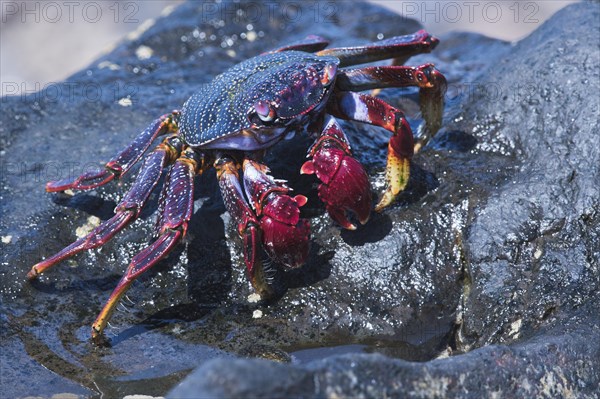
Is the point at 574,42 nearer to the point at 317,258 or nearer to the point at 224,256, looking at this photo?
the point at 317,258

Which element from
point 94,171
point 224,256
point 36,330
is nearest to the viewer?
point 36,330

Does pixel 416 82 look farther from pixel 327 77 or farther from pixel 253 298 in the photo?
pixel 253 298

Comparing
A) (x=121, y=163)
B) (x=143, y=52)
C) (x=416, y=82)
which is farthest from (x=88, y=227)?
(x=143, y=52)

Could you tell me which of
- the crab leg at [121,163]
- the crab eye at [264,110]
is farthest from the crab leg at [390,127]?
the crab leg at [121,163]

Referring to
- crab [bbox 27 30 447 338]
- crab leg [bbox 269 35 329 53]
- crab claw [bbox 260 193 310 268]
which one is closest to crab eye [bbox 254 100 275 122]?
crab [bbox 27 30 447 338]

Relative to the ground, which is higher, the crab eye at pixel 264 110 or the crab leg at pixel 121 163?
the crab eye at pixel 264 110

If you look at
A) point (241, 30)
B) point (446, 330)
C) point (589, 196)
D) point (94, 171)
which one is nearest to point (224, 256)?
point (94, 171)

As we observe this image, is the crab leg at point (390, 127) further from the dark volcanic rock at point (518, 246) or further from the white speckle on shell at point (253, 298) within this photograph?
the white speckle on shell at point (253, 298)
